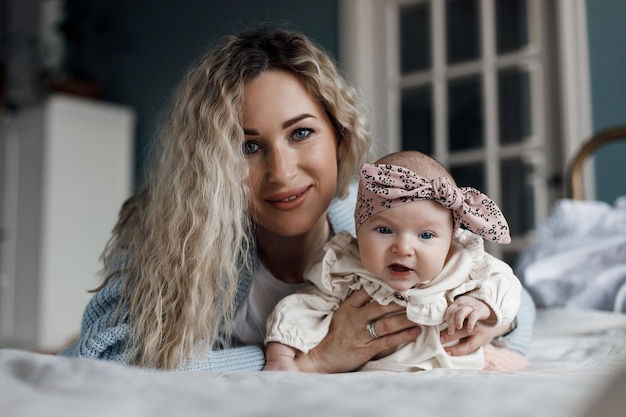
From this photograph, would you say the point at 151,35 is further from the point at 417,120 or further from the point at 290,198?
the point at 290,198

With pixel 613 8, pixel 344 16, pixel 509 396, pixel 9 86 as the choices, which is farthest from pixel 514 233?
pixel 9 86

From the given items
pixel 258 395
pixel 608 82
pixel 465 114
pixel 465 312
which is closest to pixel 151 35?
pixel 465 114

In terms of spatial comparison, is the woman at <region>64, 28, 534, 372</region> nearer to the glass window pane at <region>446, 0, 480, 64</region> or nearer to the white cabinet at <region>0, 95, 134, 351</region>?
the glass window pane at <region>446, 0, 480, 64</region>

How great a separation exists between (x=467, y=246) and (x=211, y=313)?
44 cm

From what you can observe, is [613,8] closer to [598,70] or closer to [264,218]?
[598,70]

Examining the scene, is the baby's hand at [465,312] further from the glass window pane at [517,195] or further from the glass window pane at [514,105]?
the glass window pane at [514,105]

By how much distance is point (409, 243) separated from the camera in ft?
3.71

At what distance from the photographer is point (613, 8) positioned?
3061 millimetres

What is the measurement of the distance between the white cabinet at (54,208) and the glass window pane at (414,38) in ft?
6.16

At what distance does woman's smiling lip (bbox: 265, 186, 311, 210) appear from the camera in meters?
1.33

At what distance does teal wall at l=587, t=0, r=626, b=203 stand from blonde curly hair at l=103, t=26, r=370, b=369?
185 cm

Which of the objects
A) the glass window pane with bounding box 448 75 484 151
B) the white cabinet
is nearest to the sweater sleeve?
the glass window pane with bounding box 448 75 484 151

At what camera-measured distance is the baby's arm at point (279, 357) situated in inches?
48.0

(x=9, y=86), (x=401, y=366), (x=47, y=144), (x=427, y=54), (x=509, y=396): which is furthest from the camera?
(x=9, y=86)
